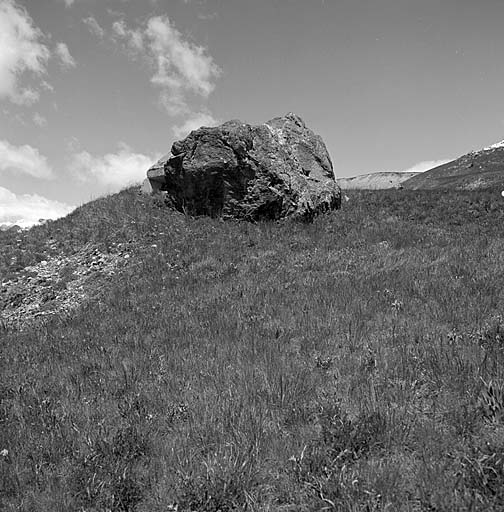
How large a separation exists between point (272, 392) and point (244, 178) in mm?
14952

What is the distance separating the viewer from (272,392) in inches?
199

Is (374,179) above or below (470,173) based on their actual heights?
above

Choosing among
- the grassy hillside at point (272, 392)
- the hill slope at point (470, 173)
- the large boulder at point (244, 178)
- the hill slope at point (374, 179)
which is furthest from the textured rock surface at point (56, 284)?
the hill slope at point (374, 179)

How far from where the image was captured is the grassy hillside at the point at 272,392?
3551mm

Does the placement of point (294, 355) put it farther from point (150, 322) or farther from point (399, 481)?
point (150, 322)

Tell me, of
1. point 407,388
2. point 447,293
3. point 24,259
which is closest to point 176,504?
point 407,388

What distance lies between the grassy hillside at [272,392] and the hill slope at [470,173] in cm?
3046

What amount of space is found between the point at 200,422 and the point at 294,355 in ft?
7.05

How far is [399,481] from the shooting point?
3.37 metres

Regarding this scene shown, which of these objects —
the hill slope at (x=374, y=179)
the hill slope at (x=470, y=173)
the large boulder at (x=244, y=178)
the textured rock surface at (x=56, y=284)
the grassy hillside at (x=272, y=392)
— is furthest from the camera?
the hill slope at (x=374, y=179)

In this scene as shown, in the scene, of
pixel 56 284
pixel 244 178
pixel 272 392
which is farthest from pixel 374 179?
pixel 272 392

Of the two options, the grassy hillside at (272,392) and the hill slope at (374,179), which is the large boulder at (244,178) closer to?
the grassy hillside at (272,392)

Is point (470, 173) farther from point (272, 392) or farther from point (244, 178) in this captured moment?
point (272, 392)

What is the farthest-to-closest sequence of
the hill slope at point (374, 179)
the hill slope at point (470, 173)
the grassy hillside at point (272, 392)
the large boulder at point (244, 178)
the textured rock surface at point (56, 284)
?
the hill slope at point (374, 179) → the hill slope at point (470, 173) → the large boulder at point (244, 178) → the textured rock surface at point (56, 284) → the grassy hillside at point (272, 392)
